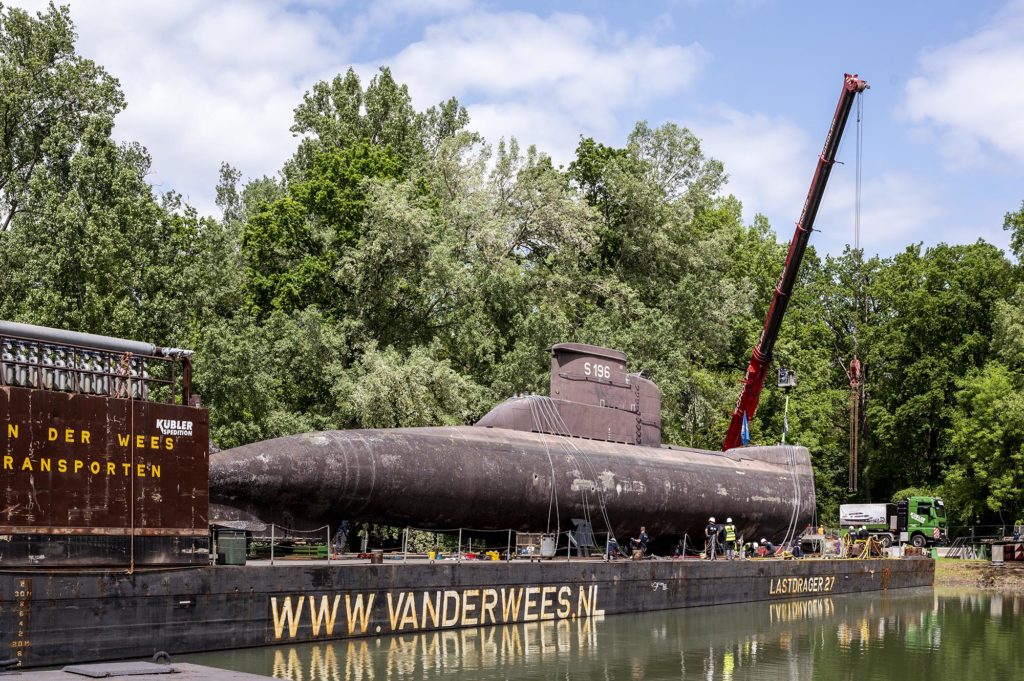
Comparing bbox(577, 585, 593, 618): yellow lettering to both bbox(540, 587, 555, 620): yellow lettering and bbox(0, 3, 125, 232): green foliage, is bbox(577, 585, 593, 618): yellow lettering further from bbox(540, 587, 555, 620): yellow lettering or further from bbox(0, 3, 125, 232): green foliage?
bbox(0, 3, 125, 232): green foliage

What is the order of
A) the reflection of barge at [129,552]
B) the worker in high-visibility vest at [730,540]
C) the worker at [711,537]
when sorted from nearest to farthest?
the reflection of barge at [129,552]
the worker at [711,537]
the worker in high-visibility vest at [730,540]

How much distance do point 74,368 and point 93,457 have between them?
158cm

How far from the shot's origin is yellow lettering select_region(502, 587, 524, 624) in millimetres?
26656

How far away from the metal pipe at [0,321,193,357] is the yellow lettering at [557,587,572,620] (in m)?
11.8

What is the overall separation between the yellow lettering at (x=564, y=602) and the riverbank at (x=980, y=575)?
28230 millimetres

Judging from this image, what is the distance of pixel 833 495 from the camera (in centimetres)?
7294

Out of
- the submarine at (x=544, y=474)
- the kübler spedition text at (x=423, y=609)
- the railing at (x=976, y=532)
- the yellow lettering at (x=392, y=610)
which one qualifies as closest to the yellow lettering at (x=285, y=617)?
the kübler spedition text at (x=423, y=609)

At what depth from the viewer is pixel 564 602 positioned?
92.7ft

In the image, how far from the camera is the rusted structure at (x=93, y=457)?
1858cm

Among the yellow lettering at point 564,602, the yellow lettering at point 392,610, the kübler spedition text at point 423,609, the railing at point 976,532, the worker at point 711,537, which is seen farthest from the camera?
the railing at point 976,532

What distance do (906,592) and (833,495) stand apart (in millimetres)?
29964

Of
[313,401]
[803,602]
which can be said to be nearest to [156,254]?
[313,401]

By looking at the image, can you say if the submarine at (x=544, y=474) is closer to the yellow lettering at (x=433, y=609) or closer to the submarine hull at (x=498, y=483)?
the submarine hull at (x=498, y=483)

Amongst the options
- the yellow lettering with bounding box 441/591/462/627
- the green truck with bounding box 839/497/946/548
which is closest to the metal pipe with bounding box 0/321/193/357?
the yellow lettering with bounding box 441/591/462/627
